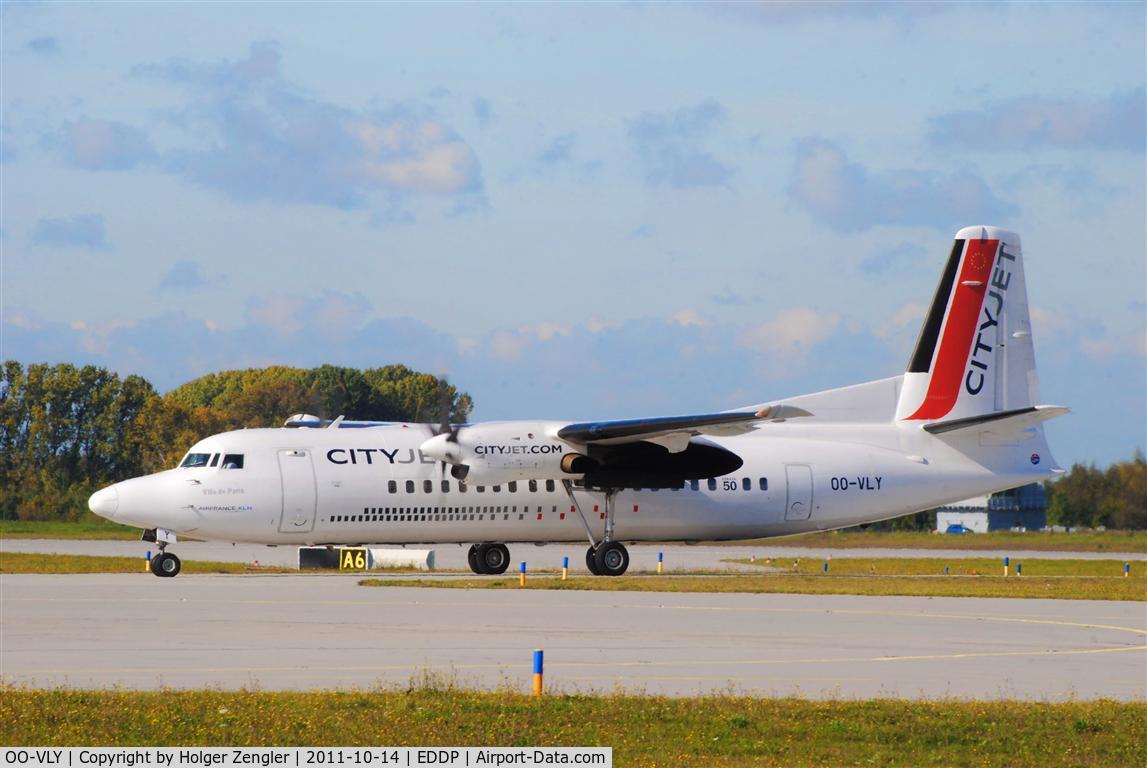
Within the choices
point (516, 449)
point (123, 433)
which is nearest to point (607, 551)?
point (516, 449)

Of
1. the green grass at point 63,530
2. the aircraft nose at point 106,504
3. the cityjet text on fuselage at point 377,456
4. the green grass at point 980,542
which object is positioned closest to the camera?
the aircraft nose at point 106,504

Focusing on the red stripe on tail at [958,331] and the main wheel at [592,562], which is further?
the red stripe on tail at [958,331]

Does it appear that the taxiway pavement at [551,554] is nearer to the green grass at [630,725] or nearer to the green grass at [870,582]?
the green grass at [870,582]

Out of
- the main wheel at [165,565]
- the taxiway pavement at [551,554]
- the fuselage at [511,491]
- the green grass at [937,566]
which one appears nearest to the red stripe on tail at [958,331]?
the fuselage at [511,491]

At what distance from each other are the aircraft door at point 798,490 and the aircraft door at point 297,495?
35.8ft

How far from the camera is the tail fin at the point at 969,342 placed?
1341 inches

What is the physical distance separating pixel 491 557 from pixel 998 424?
40.5ft

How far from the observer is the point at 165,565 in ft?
96.4

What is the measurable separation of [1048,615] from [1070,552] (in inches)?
1321

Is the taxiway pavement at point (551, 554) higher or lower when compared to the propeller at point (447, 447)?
lower

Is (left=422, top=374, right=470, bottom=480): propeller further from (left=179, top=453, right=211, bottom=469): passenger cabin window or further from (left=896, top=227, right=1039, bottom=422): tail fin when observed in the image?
(left=896, top=227, right=1039, bottom=422): tail fin

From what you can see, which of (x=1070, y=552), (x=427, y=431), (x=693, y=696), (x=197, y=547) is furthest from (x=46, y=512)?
(x=693, y=696)

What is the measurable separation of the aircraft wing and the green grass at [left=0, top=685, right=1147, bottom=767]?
14451 mm

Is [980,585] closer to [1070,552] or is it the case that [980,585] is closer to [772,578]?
[772,578]
